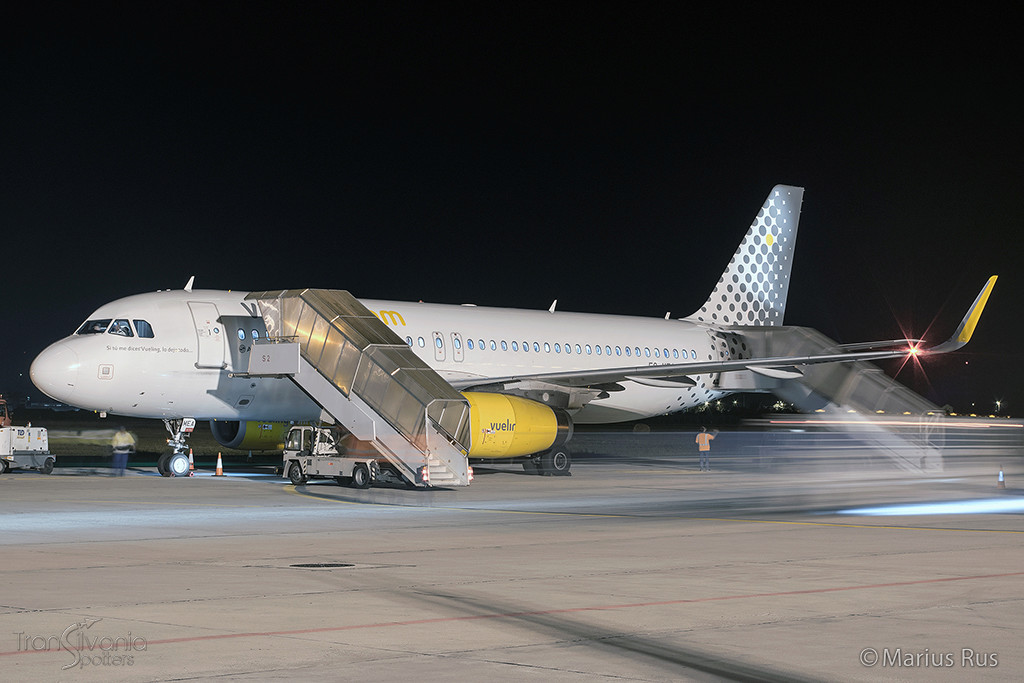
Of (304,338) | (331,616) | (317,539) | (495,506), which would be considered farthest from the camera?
(304,338)

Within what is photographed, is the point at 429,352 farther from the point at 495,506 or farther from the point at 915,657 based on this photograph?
the point at 915,657

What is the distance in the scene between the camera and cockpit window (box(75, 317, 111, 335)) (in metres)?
26.6

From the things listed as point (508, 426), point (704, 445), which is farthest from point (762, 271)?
point (508, 426)

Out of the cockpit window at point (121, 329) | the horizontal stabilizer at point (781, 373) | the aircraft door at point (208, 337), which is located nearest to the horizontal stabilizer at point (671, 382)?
the horizontal stabilizer at point (781, 373)

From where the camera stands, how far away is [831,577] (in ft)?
38.0

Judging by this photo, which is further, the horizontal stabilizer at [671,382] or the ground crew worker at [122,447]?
the ground crew worker at [122,447]

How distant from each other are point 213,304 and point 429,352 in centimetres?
556

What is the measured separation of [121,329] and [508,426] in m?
8.66

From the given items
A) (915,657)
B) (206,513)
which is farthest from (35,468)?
(915,657)

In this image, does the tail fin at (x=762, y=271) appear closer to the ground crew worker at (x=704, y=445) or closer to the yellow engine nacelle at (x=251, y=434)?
the ground crew worker at (x=704, y=445)

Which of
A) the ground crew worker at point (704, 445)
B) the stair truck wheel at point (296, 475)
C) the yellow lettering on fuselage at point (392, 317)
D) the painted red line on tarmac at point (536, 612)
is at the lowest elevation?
the painted red line on tarmac at point (536, 612)

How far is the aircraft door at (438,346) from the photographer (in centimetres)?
3048

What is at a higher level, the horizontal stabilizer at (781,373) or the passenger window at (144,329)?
the passenger window at (144,329)

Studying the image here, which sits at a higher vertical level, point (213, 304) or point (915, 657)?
point (213, 304)
